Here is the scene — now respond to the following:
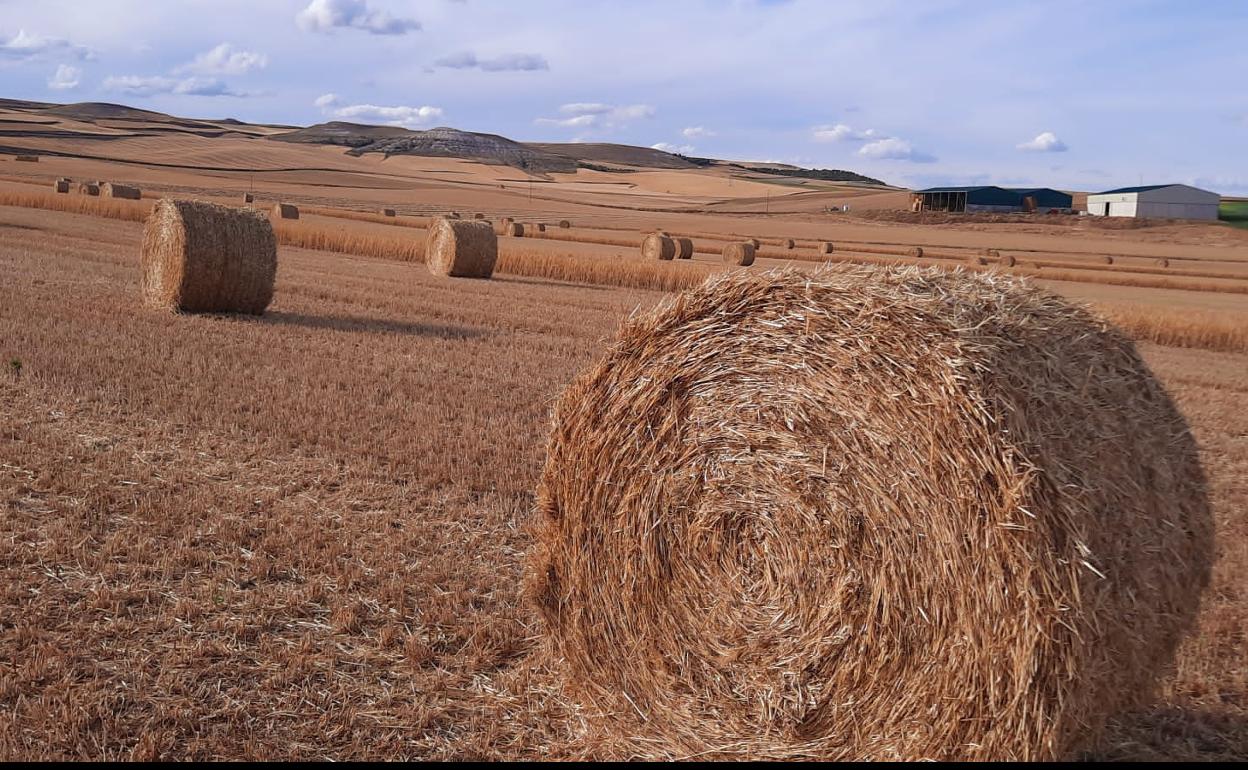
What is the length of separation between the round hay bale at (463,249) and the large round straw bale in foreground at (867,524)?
1843 cm

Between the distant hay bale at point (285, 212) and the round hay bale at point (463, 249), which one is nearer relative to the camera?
the round hay bale at point (463, 249)

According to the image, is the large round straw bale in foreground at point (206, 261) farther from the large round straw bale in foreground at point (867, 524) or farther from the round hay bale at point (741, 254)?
the round hay bale at point (741, 254)

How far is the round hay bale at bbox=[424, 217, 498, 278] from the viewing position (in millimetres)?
22609

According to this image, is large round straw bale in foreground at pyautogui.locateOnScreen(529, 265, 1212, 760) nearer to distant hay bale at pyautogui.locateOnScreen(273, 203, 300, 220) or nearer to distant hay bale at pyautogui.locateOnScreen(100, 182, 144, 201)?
distant hay bale at pyautogui.locateOnScreen(273, 203, 300, 220)

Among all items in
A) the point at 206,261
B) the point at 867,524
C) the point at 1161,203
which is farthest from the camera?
the point at 1161,203

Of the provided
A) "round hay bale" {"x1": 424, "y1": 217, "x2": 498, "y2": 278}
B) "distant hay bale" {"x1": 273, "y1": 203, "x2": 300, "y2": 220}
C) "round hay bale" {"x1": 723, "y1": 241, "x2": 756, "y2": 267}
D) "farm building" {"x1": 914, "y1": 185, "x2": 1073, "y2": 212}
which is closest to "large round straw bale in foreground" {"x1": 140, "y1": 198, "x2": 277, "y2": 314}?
"round hay bale" {"x1": 424, "y1": 217, "x2": 498, "y2": 278}

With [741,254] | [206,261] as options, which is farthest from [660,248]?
[206,261]

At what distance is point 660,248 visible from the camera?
3102cm

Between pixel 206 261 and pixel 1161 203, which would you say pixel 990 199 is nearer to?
pixel 1161 203

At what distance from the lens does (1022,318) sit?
390 centimetres

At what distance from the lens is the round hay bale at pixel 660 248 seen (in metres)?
31.0

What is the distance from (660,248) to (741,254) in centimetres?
235

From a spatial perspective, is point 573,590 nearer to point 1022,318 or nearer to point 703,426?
point 703,426

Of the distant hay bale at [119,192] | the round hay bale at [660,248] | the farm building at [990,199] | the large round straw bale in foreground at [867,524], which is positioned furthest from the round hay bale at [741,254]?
the farm building at [990,199]
